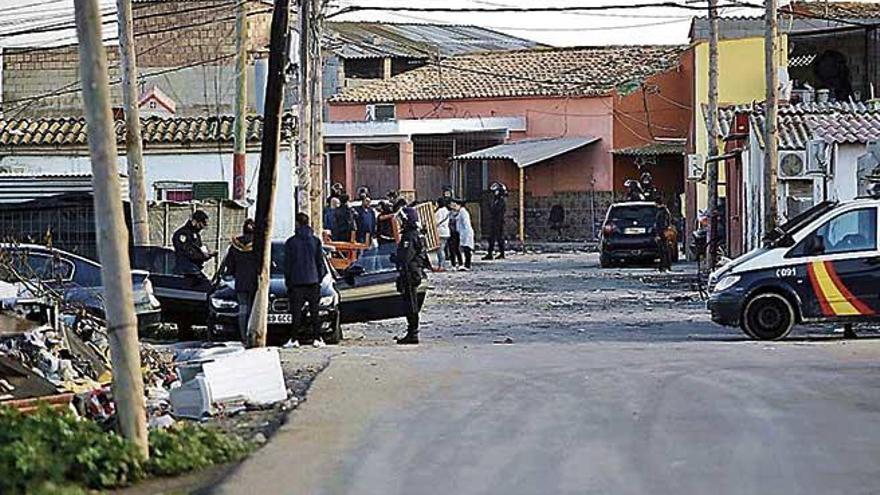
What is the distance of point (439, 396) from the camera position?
13609 millimetres

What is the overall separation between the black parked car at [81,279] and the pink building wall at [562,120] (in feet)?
112

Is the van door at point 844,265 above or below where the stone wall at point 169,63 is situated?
below

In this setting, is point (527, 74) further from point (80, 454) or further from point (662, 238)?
point (80, 454)

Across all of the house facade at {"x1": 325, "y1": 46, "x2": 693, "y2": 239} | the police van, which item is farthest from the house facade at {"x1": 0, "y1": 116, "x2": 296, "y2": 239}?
the house facade at {"x1": 325, "y1": 46, "x2": 693, "y2": 239}

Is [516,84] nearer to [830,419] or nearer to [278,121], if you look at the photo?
[278,121]

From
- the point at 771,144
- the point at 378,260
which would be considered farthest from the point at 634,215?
the point at 378,260

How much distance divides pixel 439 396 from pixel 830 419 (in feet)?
11.0

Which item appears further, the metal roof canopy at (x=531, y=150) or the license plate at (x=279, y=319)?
the metal roof canopy at (x=531, y=150)

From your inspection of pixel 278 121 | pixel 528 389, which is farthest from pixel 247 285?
pixel 528 389

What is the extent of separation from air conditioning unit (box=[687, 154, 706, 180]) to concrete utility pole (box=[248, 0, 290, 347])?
2307 cm

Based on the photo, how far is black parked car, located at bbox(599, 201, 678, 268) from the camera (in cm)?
3838

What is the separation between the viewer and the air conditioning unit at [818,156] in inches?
1008

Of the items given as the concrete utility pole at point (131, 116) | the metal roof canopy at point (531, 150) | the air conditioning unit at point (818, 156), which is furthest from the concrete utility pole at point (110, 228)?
the metal roof canopy at point (531, 150)

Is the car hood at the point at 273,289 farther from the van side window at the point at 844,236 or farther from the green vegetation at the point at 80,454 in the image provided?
the green vegetation at the point at 80,454
